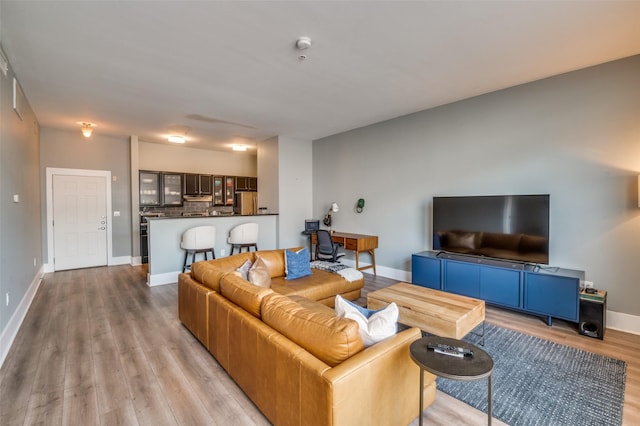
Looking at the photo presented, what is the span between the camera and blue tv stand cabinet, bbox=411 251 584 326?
126 inches

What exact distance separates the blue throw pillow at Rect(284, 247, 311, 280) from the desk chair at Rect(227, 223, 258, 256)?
1.86 m

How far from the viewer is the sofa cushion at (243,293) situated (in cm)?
206

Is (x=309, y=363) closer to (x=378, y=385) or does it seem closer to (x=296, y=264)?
(x=378, y=385)

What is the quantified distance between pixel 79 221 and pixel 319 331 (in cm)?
688

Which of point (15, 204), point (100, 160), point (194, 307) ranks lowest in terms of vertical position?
point (194, 307)

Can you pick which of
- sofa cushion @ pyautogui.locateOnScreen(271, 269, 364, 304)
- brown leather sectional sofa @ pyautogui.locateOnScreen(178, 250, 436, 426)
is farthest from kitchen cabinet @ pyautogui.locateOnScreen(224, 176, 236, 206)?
brown leather sectional sofa @ pyautogui.locateOnScreen(178, 250, 436, 426)

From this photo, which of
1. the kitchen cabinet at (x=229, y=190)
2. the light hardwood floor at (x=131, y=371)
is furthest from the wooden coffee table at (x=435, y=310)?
the kitchen cabinet at (x=229, y=190)

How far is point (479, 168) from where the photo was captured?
425 cm

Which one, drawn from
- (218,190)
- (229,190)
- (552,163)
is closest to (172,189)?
(218,190)

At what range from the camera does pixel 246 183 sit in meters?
8.37

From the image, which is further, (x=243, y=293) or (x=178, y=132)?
(x=178, y=132)

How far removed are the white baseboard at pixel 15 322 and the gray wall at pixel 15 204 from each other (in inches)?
2.5

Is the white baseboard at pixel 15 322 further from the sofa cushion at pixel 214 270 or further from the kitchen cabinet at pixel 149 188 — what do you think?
the kitchen cabinet at pixel 149 188

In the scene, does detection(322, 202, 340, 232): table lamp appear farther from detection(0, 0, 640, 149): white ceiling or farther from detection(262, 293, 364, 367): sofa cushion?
detection(262, 293, 364, 367): sofa cushion
